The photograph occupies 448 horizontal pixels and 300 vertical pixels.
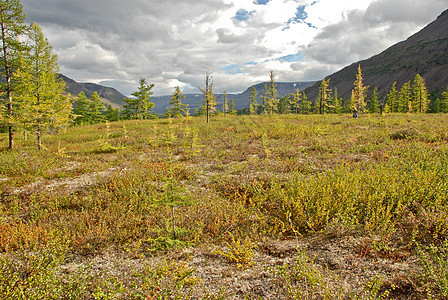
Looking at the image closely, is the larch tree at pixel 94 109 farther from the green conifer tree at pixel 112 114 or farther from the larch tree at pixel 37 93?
the larch tree at pixel 37 93

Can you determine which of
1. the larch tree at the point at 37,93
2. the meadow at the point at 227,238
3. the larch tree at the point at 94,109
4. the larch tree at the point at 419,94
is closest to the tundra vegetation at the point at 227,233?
the meadow at the point at 227,238

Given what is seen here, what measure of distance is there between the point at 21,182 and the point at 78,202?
11.9 feet

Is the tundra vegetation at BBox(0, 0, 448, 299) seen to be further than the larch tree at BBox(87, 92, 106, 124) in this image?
No

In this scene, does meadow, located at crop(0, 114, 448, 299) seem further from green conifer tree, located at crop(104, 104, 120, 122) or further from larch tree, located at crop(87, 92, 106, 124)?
green conifer tree, located at crop(104, 104, 120, 122)

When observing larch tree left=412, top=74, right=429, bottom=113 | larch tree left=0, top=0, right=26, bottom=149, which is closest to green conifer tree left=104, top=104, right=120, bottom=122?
larch tree left=0, top=0, right=26, bottom=149

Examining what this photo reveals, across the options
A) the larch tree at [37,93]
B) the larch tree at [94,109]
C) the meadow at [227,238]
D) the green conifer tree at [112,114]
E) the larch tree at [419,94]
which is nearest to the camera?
the meadow at [227,238]

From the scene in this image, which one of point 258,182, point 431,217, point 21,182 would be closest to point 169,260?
→ point 258,182

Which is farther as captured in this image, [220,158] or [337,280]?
[220,158]

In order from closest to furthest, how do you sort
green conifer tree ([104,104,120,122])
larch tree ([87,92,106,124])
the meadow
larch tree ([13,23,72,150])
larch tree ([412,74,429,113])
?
the meadow → larch tree ([13,23,72,150]) → larch tree ([412,74,429,113]) → larch tree ([87,92,106,124]) → green conifer tree ([104,104,120,122])

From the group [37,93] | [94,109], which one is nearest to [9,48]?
[37,93]

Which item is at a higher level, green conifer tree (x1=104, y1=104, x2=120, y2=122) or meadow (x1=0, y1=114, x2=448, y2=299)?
green conifer tree (x1=104, y1=104, x2=120, y2=122)

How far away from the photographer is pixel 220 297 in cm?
268

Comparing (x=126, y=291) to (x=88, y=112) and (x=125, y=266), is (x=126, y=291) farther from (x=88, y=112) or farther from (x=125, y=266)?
(x=88, y=112)

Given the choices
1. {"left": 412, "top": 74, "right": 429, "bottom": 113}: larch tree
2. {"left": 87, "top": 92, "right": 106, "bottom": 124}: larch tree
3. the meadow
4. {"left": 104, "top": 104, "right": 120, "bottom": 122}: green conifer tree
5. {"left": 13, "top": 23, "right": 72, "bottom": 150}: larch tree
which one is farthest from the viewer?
{"left": 104, "top": 104, "right": 120, "bottom": 122}: green conifer tree
